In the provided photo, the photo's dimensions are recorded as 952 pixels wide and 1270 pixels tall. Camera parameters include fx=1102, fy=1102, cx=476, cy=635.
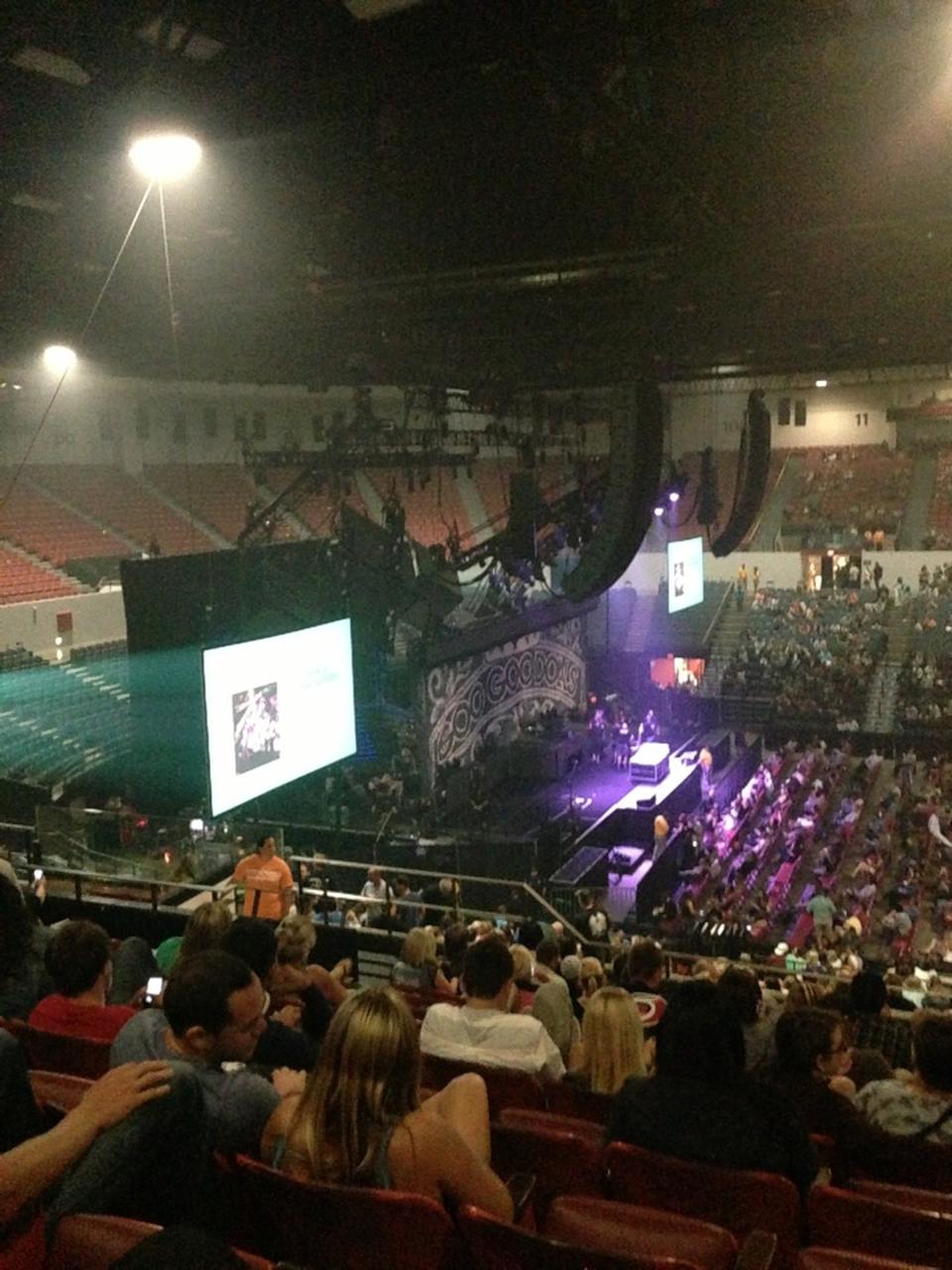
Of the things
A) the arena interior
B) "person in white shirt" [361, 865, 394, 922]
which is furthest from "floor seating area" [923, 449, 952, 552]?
"person in white shirt" [361, 865, 394, 922]

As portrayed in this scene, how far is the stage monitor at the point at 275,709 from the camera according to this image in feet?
29.9

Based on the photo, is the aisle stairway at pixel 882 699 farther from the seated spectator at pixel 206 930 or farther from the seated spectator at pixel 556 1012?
the seated spectator at pixel 206 930

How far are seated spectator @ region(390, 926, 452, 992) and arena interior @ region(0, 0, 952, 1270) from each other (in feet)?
0.17

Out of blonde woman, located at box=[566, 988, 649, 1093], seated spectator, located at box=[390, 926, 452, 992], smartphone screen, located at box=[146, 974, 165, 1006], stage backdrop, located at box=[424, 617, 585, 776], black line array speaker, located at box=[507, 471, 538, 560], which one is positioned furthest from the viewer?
stage backdrop, located at box=[424, 617, 585, 776]

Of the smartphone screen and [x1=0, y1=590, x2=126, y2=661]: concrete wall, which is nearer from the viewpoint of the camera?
the smartphone screen

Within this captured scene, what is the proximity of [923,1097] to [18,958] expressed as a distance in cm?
246

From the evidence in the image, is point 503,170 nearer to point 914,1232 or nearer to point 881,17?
point 881,17

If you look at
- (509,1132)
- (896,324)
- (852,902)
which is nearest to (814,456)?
(852,902)

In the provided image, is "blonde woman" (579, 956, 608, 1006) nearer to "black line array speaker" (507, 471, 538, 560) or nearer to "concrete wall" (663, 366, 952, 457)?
"black line array speaker" (507, 471, 538, 560)

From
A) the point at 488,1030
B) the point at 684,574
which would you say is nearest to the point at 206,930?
the point at 488,1030

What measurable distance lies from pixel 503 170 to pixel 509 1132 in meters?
3.94

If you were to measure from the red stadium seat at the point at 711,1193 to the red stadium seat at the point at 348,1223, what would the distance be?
57 centimetres

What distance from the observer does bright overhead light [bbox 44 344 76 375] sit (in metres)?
5.86

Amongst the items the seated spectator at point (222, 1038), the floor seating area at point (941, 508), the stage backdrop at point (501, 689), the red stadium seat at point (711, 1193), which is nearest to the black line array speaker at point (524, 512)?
the stage backdrop at point (501, 689)
